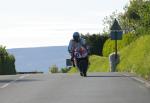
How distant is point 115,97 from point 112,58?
24.7 metres

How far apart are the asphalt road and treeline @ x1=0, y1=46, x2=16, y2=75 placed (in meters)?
21.4

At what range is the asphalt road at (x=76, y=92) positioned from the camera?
1719 centimetres

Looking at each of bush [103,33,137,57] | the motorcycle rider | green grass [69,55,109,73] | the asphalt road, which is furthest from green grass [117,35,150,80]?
the asphalt road

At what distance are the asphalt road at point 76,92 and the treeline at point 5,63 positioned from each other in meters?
21.4

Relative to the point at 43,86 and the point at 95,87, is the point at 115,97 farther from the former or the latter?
the point at 43,86

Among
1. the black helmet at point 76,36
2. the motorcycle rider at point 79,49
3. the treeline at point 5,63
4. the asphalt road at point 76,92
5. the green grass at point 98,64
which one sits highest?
the black helmet at point 76,36

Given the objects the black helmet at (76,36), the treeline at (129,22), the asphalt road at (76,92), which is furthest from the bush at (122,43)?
the asphalt road at (76,92)

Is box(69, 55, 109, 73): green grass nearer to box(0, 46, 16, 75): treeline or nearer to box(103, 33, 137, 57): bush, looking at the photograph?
box(103, 33, 137, 57): bush

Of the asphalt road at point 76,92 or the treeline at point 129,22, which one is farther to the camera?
the treeline at point 129,22

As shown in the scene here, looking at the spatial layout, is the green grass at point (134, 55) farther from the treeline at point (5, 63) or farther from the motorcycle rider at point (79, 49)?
the treeline at point (5, 63)

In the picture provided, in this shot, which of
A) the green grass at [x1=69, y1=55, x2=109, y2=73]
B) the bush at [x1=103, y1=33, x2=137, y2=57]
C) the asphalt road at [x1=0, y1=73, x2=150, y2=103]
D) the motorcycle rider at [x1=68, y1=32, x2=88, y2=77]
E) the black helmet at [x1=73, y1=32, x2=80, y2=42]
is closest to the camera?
the asphalt road at [x1=0, y1=73, x2=150, y2=103]

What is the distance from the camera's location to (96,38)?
71.4 metres

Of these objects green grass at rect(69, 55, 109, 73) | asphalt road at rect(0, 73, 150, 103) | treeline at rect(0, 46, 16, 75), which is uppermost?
asphalt road at rect(0, 73, 150, 103)

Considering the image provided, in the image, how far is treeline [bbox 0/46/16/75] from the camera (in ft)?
151
